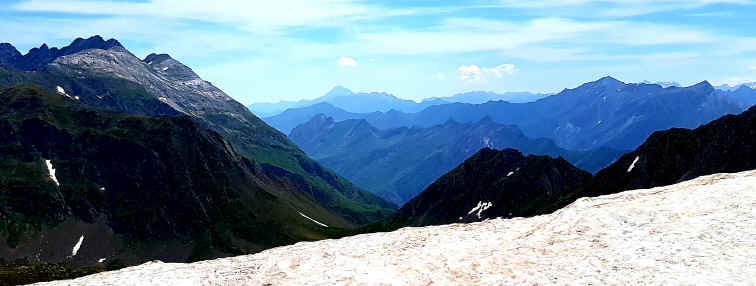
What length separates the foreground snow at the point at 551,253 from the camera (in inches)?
880

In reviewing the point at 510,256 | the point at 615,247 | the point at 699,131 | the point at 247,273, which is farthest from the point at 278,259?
the point at 699,131

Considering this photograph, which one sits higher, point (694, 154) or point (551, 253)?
point (551, 253)

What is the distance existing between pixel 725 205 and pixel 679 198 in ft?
7.51

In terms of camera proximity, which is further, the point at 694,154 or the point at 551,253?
the point at 694,154

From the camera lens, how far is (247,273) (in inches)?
1025

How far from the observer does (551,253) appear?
24.5 meters

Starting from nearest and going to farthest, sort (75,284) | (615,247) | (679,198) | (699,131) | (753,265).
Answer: (753,265), (615,247), (75,284), (679,198), (699,131)

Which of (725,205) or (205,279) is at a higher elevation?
(725,205)

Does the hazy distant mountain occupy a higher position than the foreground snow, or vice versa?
the foreground snow

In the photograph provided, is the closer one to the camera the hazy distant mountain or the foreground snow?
the foreground snow

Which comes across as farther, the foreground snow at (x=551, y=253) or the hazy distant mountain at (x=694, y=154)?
the hazy distant mountain at (x=694, y=154)

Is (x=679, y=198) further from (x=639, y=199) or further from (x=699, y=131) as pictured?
(x=699, y=131)

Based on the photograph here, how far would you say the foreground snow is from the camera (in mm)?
22359

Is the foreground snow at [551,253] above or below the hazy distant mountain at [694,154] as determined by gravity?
above
